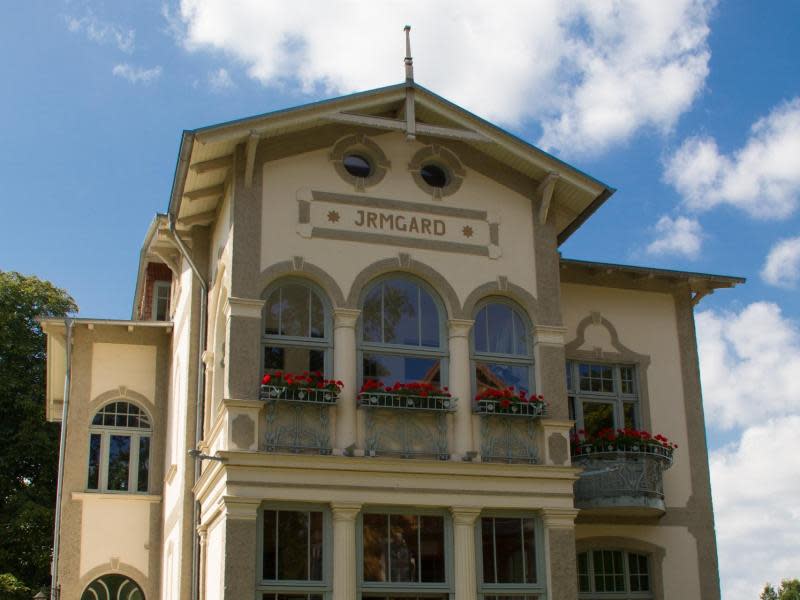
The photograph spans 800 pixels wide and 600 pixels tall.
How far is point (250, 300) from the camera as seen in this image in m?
15.1

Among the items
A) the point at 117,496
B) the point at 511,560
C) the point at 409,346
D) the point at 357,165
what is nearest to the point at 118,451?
the point at 117,496

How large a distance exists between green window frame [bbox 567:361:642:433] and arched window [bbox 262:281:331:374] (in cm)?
540

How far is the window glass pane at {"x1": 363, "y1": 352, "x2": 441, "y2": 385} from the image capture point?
1566 cm

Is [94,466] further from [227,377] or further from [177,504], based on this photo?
[227,377]

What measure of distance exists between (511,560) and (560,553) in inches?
27.5

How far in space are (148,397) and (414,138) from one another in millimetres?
7568

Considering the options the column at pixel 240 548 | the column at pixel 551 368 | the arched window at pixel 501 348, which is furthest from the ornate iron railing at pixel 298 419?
the column at pixel 551 368

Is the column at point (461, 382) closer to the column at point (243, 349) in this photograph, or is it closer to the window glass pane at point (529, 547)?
the window glass pane at point (529, 547)

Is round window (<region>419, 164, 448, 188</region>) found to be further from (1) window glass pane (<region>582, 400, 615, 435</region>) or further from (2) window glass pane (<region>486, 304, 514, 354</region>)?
(1) window glass pane (<region>582, 400, 615, 435</region>)

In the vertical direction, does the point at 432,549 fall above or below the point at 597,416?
below

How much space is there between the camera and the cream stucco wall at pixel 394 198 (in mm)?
15742

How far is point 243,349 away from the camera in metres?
14.9

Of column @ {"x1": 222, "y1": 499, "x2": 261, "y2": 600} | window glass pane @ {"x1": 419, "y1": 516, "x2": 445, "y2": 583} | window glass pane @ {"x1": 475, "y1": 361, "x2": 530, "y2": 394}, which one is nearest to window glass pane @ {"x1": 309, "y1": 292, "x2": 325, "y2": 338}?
window glass pane @ {"x1": 475, "y1": 361, "x2": 530, "y2": 394}

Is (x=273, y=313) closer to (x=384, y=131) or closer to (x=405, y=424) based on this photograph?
(x=405, y=424)
